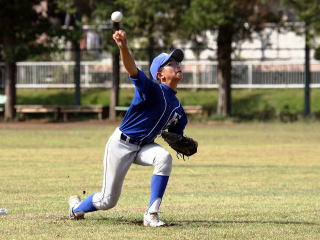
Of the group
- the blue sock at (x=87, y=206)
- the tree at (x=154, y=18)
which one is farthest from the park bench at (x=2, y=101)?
the blue sock at (x=87, y=206)

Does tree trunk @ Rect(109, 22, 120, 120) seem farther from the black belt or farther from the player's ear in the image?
the black belt

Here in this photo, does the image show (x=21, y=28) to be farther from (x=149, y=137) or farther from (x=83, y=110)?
(x=149, y=137)

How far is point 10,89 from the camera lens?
36.0 metres

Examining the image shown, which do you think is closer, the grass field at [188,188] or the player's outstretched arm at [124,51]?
the player's outstretched arm at [124,51]

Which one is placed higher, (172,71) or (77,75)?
(172,71)

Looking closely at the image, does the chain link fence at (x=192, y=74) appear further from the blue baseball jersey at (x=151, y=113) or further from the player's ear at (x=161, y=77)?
the blue baseball jersey at (x=151, y=113)

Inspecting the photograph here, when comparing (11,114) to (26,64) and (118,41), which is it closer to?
(26,64)

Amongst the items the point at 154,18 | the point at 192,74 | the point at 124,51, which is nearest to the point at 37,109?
the point at 154,18

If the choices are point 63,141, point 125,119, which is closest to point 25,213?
point 125,119

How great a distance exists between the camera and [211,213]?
Answer: 34.7ft

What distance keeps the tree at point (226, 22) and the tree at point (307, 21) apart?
1.07 metres

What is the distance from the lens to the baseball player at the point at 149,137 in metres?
8.97

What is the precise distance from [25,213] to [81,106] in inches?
1016

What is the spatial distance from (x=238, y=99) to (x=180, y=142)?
29.7 meters
